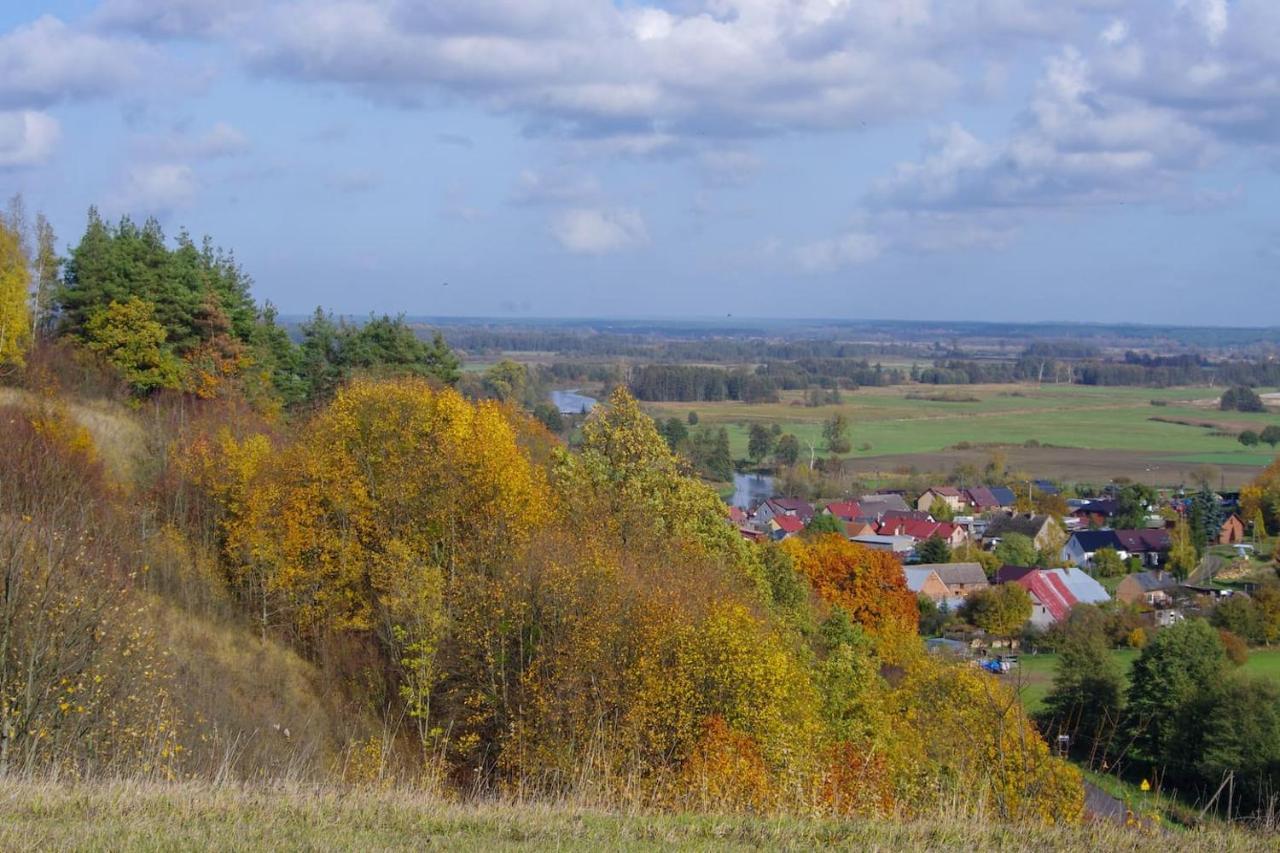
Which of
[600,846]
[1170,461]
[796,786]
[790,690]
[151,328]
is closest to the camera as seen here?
[600,846]

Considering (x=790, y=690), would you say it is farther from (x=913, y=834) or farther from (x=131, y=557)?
(x=131, y=557)

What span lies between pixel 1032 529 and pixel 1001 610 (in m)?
21.7

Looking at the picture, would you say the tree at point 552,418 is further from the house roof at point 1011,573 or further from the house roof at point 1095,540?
the house roof at point 1095,540

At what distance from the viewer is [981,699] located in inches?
807

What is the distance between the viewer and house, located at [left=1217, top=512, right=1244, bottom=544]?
234 feet

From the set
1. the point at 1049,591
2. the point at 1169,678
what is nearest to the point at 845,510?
the point at 1049,591

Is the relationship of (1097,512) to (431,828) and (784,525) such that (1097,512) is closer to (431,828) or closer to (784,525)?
(784,525)

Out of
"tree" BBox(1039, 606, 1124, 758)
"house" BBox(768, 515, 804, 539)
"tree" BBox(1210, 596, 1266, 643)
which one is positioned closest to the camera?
"tree" BBox(1039, 606, 1124, 758)

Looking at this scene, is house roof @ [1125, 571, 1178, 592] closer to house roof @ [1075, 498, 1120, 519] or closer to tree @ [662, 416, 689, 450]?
house roof @ [1075, 498, 1120, 519]

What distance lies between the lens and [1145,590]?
55.2m

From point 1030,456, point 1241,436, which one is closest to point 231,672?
point 1030,456

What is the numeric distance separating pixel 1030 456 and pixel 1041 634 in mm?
56668

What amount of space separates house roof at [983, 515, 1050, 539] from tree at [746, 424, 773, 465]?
26.3 metres

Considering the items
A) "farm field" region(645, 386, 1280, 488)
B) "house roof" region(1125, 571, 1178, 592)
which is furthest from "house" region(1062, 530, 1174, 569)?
"farm field" region(645, 386, 1280, 488)
